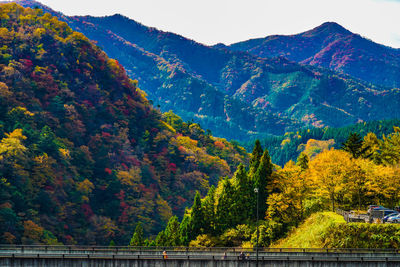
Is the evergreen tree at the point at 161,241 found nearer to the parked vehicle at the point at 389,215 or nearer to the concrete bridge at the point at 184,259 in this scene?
the concrete bridge at the point at 184,259

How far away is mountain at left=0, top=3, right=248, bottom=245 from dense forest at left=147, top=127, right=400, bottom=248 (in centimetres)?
2440

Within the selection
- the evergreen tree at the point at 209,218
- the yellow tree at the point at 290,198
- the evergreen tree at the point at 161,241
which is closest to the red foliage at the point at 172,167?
the evergreen tree at the point at 161,241

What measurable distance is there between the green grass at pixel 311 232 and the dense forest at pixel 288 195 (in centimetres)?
199

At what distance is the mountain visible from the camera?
365 ft

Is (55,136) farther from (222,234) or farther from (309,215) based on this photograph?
(309,215)

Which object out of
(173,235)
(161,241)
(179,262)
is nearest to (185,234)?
(173,235)

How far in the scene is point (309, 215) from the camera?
3388 inches

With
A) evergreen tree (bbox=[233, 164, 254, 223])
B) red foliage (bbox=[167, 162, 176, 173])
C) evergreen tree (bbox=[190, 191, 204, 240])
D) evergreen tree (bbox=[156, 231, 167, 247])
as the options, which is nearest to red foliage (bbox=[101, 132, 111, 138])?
red foliage (bbox=[167, 162, 176, 173])

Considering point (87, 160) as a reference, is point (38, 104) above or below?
above

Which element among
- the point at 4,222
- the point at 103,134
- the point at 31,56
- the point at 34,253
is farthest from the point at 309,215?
the point at 31,56

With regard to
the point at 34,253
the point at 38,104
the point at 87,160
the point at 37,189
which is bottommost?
the point at 34,253

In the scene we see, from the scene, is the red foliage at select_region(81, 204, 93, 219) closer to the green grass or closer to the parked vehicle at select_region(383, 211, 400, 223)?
the green grass

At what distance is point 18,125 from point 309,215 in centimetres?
7247

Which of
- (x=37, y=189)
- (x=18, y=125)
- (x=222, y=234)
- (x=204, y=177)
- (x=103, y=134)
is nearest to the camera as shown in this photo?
(x=222, y=234)
